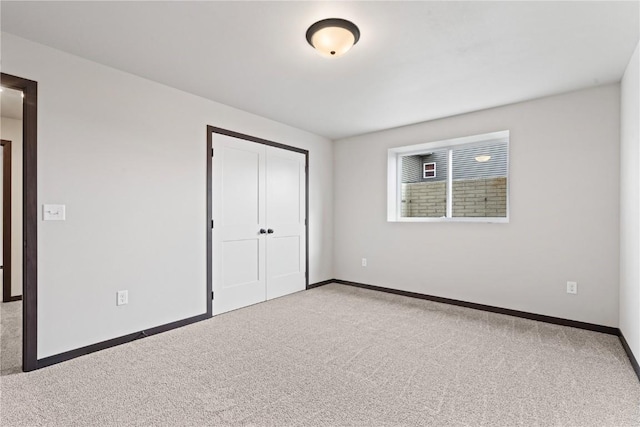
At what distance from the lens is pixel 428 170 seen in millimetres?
4613

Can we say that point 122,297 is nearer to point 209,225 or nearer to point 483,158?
point 209,225

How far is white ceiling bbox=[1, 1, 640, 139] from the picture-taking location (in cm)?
201

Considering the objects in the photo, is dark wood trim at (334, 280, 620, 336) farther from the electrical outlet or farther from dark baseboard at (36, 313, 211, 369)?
the electrical outlet

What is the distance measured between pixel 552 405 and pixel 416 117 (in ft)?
10.6

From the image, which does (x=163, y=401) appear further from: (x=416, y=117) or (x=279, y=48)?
(x=416, y=117)

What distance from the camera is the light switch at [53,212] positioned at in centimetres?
244

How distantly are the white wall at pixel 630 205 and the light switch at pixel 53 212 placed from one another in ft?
14.0

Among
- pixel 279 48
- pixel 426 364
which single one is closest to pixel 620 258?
pixel 426 364

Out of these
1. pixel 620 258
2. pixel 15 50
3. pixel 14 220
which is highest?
pixel 15 50

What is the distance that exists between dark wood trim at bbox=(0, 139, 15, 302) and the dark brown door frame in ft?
8.63

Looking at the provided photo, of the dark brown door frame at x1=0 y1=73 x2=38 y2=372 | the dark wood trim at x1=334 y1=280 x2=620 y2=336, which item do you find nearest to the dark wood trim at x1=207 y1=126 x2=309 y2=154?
the dark brown door frame at x1=0 y1=73 x2=38 y2=372

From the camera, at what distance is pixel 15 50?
233 cm

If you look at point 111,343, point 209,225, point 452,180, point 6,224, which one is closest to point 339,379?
point 111,343

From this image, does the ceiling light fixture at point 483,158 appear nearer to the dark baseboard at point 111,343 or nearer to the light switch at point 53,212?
the dark baseboard at point 111,343
